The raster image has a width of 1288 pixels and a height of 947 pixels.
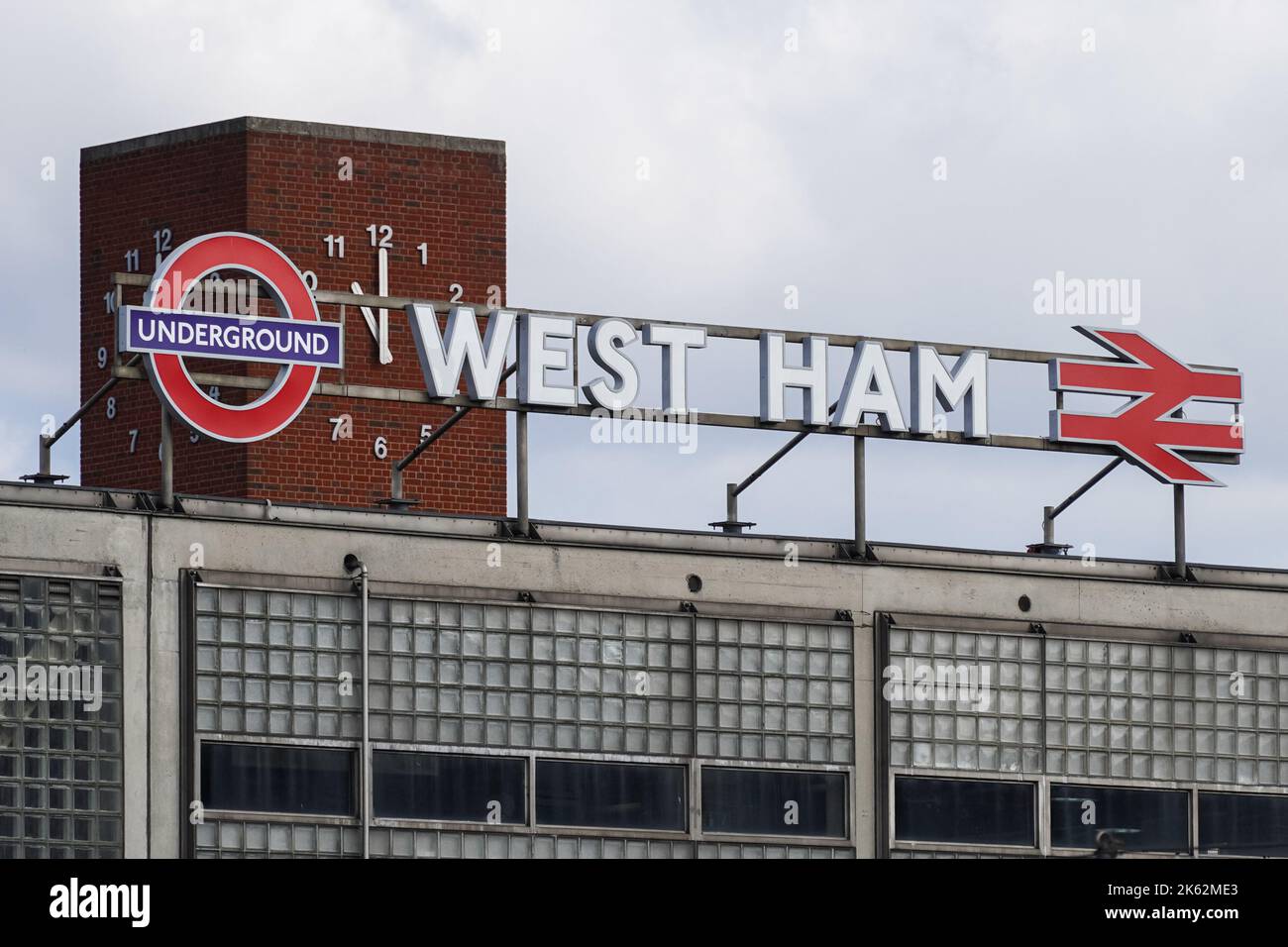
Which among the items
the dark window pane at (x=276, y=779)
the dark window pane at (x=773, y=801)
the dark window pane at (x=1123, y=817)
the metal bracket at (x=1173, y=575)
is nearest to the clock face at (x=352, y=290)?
the dark window pane at (x=773, y=801)

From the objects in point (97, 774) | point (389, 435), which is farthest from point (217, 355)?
point (389, 435)

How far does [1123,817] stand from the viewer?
120ft

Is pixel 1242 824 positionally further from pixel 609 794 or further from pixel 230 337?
pixel 230 337

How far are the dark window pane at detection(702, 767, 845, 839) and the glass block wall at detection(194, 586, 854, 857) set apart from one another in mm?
258

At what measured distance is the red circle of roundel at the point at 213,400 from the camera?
3212 cm

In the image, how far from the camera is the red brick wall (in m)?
46.1

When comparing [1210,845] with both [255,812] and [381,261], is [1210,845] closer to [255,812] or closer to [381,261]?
[255,812]

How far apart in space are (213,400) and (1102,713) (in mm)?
13138

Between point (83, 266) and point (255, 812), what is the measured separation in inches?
790

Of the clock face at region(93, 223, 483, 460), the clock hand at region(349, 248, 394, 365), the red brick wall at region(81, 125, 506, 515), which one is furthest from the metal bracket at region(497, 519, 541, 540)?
the clock hand at region(349, 248, 394, 365)

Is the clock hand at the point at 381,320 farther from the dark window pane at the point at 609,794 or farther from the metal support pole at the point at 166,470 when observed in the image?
the dark window pane at the point at 609,794
